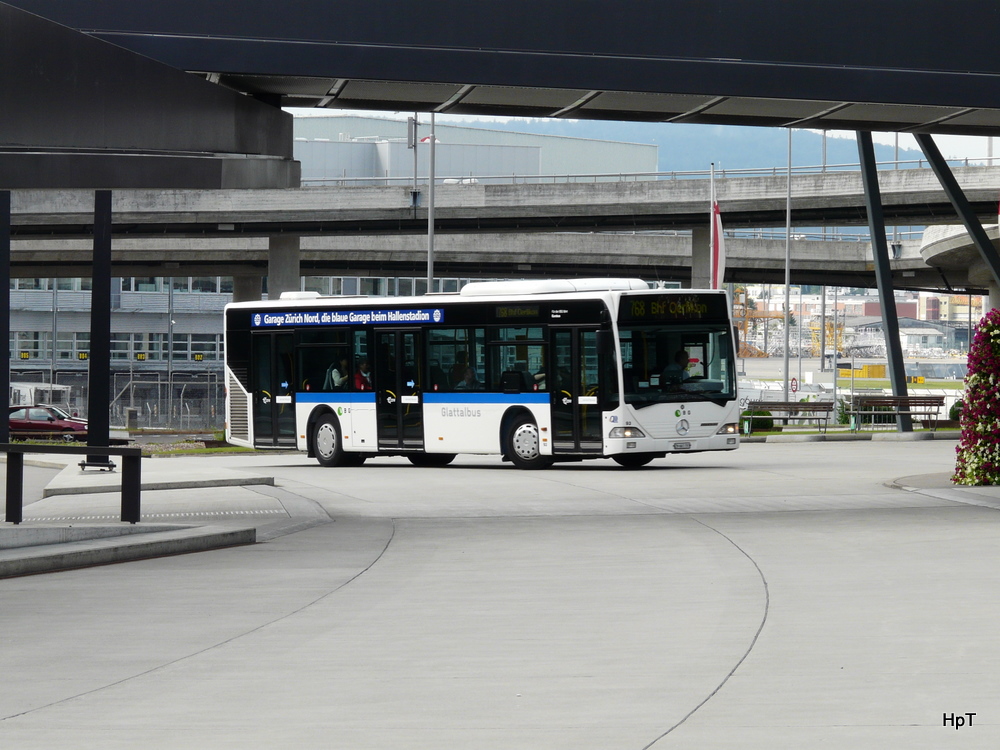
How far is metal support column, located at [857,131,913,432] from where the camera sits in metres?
37.1

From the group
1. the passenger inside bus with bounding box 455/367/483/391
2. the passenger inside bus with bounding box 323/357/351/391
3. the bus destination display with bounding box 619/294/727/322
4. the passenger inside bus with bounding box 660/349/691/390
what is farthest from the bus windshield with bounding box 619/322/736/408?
the passenger inside bus with bounding box 323/357/351/391

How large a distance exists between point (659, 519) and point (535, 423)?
25.9ft

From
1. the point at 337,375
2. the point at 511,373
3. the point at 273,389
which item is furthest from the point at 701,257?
the point at 511,373

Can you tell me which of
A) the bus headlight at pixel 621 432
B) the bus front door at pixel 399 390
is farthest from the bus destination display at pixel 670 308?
the bus front door at pixel 399 390

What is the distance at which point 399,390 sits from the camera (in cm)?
2478

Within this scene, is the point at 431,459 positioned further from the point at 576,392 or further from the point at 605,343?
the point at 605,343

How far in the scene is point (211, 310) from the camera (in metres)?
97.2

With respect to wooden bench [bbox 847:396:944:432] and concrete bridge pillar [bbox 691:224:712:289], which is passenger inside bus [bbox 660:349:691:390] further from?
concrete bridge pillar [bbox 691:224:712:289]

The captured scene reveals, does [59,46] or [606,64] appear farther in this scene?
[606,64]

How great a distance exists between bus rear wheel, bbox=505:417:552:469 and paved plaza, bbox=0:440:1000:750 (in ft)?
21.2

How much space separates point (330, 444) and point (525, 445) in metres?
4.36

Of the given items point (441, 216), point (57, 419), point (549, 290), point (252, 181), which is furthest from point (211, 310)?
point (252, 181)

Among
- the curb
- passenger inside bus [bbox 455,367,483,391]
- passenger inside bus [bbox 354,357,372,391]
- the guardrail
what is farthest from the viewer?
passenger inside bus [bbox 354,357,372,391]

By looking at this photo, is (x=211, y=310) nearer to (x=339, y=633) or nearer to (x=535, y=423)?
(x=535, y=423)
